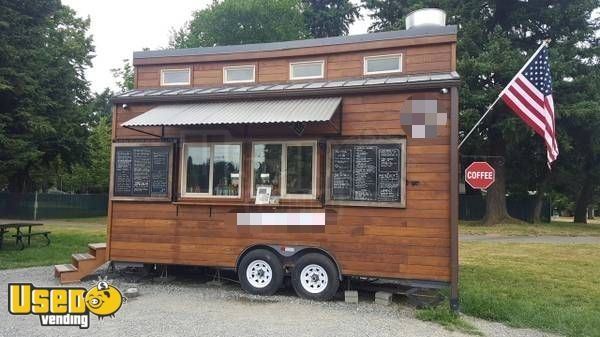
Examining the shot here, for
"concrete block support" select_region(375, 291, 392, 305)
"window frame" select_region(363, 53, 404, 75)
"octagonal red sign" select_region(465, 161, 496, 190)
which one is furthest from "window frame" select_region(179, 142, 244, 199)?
"octagonal red sign" select_region(465, 161, 496, 190)

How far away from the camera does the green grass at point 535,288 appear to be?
690 centimetres

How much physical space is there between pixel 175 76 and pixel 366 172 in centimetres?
449

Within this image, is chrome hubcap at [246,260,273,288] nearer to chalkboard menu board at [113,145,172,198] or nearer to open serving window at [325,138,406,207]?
open serving window at [325,138,406,207]

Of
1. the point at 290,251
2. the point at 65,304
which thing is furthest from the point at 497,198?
the point at 65,304

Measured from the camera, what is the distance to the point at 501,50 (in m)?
22.3

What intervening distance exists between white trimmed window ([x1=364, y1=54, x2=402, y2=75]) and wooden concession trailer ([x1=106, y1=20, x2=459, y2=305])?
24 mm

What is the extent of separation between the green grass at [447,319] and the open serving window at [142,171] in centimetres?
489

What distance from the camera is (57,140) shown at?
21.5 metres

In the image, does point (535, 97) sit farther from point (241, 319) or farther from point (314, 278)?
point (241, 319)

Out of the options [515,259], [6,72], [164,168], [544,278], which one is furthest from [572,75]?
[6,72]

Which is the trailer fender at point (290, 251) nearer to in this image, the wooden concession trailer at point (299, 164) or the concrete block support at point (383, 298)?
the wooden concession trailer at point (299, 164)

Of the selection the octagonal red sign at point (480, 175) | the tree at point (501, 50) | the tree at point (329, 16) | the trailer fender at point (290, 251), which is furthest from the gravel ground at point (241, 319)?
the tree at point (329, 16)

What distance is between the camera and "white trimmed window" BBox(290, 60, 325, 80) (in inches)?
358

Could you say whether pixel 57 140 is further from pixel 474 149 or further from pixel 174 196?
pixel 474 149
